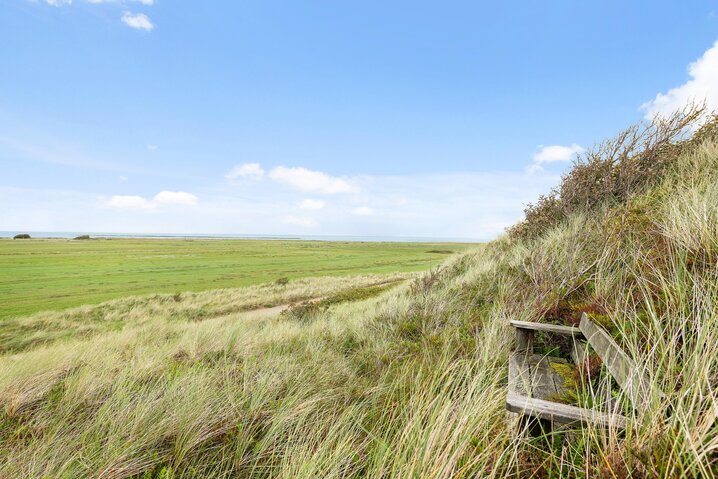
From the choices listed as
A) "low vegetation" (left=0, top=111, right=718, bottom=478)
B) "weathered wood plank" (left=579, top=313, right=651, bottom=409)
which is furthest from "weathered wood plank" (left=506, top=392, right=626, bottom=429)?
"weathered wood plank" (left=579, top=313, right=651, bottom=409)

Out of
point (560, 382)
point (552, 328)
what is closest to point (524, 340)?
point (552, 328)

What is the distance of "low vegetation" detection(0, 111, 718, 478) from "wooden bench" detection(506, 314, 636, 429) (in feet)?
0.34

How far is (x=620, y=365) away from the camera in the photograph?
2.05 m

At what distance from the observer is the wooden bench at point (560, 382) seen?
172 centimetres

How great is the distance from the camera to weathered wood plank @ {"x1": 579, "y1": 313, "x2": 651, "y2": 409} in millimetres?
1674

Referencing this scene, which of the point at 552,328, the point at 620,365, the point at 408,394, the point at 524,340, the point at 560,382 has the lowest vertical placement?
the point at 408,394

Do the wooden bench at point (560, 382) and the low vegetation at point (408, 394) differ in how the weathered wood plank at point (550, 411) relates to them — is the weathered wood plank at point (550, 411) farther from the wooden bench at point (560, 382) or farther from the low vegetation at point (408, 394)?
the low vegetation at point (408, 394)

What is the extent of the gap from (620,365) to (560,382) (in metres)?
1.13

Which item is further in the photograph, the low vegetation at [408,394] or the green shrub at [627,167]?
the green shrub at [627,167]

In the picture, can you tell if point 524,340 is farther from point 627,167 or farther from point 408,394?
point 627,167

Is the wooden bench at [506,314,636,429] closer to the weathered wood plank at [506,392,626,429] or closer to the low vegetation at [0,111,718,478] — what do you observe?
the weathered wood plank at [506,392,626,429]

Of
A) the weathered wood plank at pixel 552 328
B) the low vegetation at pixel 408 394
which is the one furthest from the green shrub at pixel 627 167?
the weathered wood plank at pixel 552 328

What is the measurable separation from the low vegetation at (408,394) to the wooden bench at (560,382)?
10 cm

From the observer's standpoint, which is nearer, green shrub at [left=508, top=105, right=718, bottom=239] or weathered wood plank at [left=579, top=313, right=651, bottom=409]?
weathered wood plank at [left=579, top=313, right=651, bottom=409]
